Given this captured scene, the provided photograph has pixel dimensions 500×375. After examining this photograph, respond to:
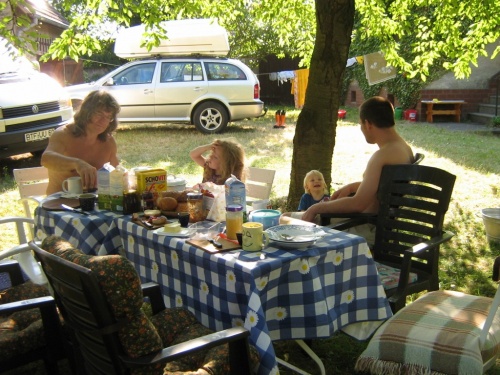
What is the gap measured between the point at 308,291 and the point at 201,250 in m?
0.52

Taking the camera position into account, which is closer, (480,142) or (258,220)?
(258,220)

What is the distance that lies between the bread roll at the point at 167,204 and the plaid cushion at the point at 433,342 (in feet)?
4.41

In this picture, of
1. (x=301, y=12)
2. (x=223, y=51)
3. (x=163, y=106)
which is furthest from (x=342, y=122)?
(x=301, y=12)

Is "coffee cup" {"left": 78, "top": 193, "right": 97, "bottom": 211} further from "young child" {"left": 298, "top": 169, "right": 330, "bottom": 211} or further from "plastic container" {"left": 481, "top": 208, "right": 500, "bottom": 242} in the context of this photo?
"plastic container" {"left": 481, "top": 208, "right": 500, "bottom": 242}

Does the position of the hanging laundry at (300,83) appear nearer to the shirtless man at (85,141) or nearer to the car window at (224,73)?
the car window at (224,73)

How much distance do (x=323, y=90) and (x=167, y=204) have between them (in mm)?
2503

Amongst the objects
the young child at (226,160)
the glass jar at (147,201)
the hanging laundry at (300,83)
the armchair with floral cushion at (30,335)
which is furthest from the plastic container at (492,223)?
the hanging laundry at (300,83)

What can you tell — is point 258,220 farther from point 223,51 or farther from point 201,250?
point 223,51

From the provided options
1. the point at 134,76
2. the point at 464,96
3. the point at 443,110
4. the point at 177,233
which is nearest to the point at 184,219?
the point at 177,233

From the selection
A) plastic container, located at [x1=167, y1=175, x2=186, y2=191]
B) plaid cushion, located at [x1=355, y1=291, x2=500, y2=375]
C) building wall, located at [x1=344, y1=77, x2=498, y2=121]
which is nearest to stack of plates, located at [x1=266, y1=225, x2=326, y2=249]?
plaid cushion, located at [x1=355, y1=291, x2=500, y2=375]

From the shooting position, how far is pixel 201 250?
8.09 ft

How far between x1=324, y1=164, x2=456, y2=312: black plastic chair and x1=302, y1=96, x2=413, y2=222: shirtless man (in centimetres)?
7

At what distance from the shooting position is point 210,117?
12039 millimetres

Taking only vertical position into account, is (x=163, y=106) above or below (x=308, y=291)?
above
